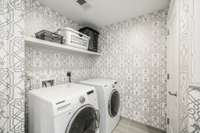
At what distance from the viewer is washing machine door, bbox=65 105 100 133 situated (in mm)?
897

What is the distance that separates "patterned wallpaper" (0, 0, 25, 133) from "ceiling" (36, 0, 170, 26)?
90 cm

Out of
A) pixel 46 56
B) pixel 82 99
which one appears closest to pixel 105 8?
pixel 46 56

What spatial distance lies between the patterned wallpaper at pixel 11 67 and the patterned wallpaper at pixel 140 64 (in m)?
1.79

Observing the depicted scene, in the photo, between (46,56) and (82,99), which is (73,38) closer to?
(46,56)

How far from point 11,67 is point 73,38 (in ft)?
3.39

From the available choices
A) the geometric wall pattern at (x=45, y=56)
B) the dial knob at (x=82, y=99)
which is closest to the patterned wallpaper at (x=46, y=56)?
the geometric wall pattern at (x=45, y=56)

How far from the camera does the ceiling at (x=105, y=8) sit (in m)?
1.48

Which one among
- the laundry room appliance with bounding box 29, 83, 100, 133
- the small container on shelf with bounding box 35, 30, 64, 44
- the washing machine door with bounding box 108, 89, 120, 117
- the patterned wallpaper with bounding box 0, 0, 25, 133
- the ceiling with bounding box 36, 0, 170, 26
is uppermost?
the ceiling with bounding box 36, 0, 170, 26

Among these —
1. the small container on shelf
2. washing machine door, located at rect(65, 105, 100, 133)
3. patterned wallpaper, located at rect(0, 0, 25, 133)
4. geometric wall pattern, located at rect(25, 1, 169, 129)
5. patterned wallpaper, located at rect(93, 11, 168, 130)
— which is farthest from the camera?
patterned wallpaper, located at rect(93, 11, 168, 130)

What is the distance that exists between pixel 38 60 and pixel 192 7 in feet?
6.44

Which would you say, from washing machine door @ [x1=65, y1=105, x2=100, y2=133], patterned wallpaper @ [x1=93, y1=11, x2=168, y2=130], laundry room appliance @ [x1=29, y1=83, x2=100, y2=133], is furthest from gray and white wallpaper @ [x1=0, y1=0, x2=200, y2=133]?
washing machine door @ [x1=65, y1=105, x2=100, y2=133]

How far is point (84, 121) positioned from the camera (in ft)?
3.53

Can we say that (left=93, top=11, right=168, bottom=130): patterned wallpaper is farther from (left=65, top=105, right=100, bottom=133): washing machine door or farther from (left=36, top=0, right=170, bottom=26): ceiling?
(left=65, top=105, right=100, bottom=133): washing machine door

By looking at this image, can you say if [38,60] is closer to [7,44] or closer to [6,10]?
[7,44]
